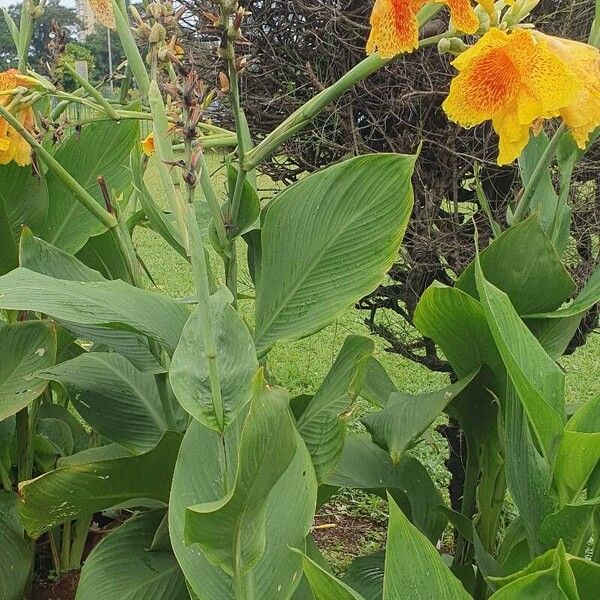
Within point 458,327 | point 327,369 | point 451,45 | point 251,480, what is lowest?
point 327,369

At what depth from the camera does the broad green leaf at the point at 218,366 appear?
627 millimetres

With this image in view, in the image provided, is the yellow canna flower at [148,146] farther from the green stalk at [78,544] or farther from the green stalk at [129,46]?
the green stalk at [78,544]

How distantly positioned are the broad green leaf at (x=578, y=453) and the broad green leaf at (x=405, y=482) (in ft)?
1.19

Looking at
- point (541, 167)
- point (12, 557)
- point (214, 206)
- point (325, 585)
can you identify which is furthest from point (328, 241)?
point (12, 557)

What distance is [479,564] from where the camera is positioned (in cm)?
97

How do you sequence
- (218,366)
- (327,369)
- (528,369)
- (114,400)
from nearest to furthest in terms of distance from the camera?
(218,366) → (528,369) → (114,400) → (327,369)

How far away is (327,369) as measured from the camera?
3031 mm

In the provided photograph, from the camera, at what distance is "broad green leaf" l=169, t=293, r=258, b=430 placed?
2.06 feet

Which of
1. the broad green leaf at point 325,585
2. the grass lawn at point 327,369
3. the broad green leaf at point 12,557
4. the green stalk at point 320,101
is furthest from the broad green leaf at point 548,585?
the grass lawn at point 327,369

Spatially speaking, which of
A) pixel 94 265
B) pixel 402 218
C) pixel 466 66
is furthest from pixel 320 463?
pixel 94 265

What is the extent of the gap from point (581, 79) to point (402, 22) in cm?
17

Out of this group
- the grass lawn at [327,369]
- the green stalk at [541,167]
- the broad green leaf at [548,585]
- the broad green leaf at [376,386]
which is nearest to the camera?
the broad green leaf at [548,585]

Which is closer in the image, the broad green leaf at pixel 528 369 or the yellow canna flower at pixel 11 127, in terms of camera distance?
the broad green leaf at pixel 528 369

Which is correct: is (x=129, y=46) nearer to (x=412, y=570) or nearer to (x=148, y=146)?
(x=148, y=146)
